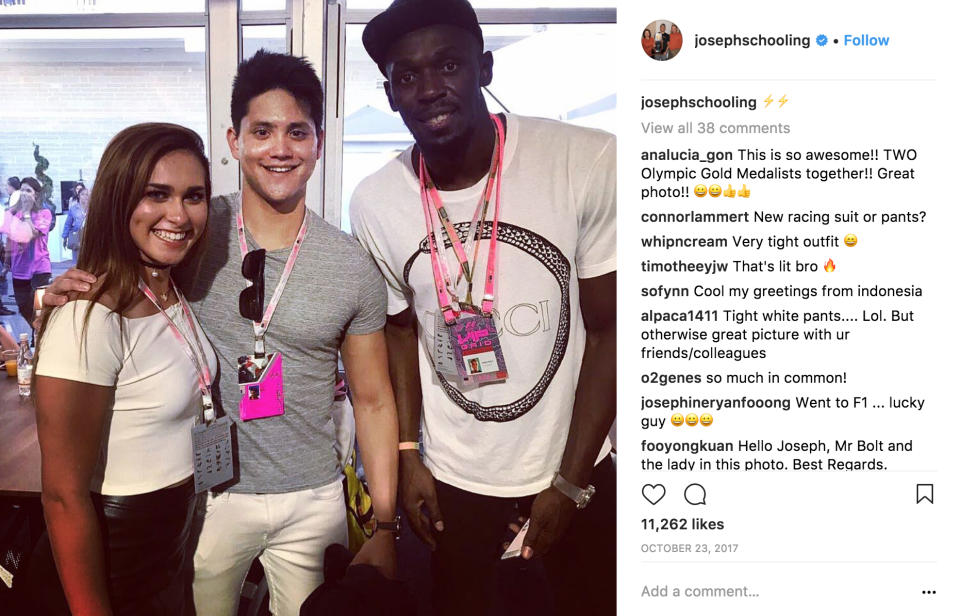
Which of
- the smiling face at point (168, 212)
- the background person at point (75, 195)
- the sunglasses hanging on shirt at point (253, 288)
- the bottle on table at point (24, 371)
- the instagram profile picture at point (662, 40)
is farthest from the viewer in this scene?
the background person at point (75, 195)

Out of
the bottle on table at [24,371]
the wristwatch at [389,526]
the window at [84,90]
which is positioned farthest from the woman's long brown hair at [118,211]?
the window at [84,90]

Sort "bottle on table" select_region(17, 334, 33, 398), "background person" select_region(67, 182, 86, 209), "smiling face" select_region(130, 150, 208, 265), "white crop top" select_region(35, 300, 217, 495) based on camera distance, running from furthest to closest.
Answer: "background person" select_region(67, 182, 86, 209) < "bottle on table" select_region(17, 334, 33, 398) < "smiling face" select_region(130, 150, 208, 265) < "white crop top" select_region(35, 300, 217, 495)

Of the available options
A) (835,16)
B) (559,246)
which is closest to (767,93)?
(835,16)

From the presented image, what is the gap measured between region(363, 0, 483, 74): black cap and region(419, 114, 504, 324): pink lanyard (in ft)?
0.76

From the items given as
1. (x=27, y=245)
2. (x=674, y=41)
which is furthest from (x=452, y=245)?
(x=27, y=245)

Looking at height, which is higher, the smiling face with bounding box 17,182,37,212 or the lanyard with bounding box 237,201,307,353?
the smiling face with bounding box 17,182,37,212

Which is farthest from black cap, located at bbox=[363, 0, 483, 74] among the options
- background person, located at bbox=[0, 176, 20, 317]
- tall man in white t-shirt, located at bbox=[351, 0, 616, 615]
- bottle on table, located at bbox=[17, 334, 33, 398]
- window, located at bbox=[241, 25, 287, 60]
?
background person, located at bbox=[0, 176, 20, 317]

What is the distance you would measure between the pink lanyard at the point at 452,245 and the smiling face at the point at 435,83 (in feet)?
0.26

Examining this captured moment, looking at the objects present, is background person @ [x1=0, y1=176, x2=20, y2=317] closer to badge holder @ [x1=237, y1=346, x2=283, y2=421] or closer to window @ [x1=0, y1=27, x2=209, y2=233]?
window @ [x1=0, y1=27, x2=209, y2=233]

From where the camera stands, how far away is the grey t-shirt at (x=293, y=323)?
129 cm

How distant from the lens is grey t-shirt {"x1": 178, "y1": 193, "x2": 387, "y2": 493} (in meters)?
1.29

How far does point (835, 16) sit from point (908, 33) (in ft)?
0.25

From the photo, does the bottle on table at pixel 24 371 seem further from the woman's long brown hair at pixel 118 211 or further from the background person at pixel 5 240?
the background person at pixel 5 240

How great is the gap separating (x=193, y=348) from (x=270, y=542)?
0.51 metres
